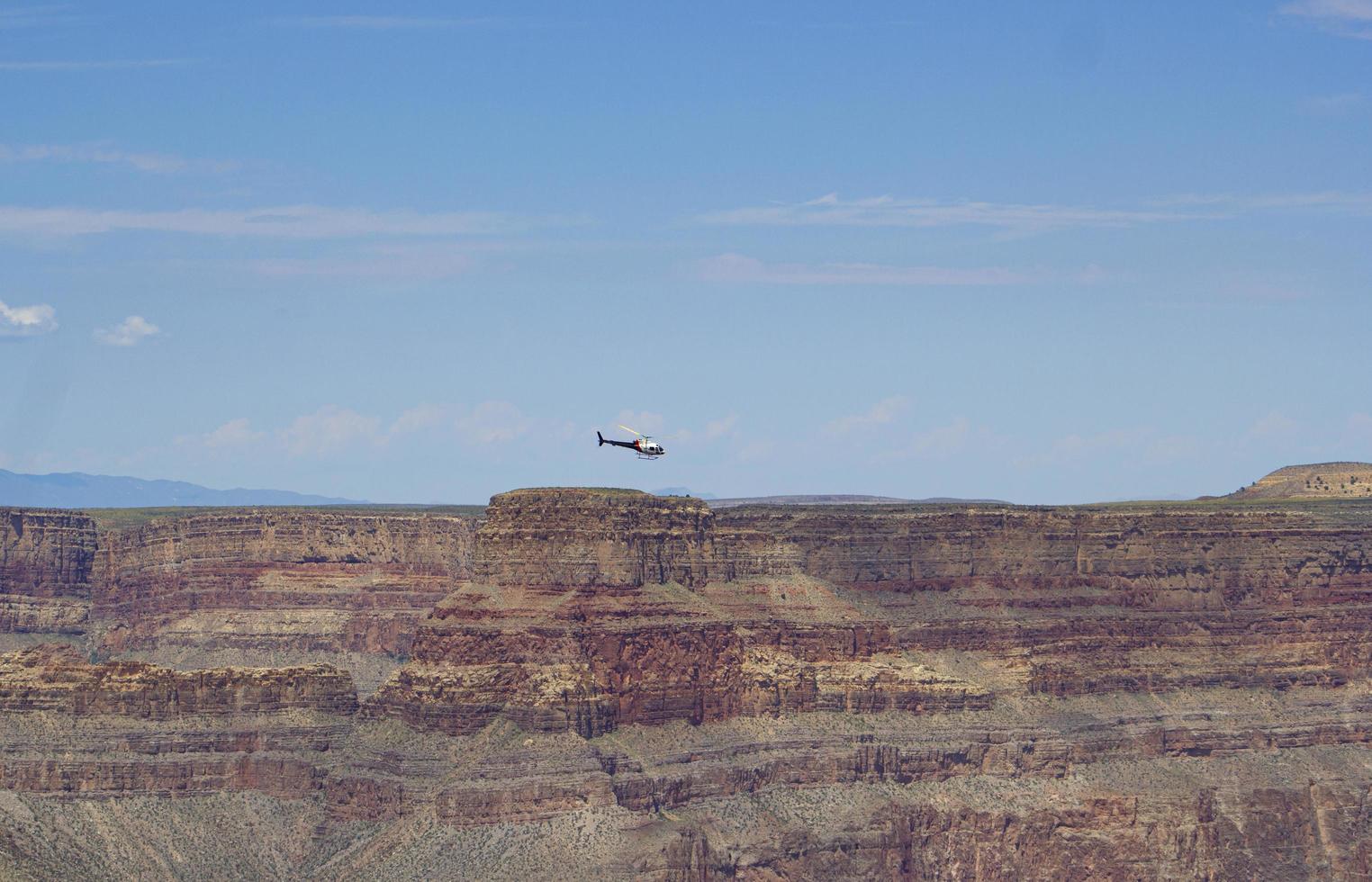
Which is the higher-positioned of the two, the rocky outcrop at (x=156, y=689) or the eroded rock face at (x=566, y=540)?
the eroded rock face at (x=566, y=540)

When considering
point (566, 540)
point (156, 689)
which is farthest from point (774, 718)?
point (156, 689)

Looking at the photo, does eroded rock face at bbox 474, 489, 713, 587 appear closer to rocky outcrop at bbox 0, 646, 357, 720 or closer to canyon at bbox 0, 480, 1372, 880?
canyon at bbox 0, 480, 1372, 880

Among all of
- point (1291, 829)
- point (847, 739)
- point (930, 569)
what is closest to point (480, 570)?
point (847, 739)

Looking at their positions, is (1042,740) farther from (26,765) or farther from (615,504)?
(26,765)

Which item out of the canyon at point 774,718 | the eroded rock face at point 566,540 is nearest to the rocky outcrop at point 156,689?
the canyon at point 774,718

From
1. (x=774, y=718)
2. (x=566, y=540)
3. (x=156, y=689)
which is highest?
(x=566, y=540)

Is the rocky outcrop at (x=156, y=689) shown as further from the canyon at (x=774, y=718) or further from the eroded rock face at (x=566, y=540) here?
the eroded rock face at (x=566, y=540)

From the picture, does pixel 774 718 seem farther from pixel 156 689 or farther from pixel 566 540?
pixel 156 689

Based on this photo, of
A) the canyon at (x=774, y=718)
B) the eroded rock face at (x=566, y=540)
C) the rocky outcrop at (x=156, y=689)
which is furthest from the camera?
the eroded rock face at (x=566, y=540)
